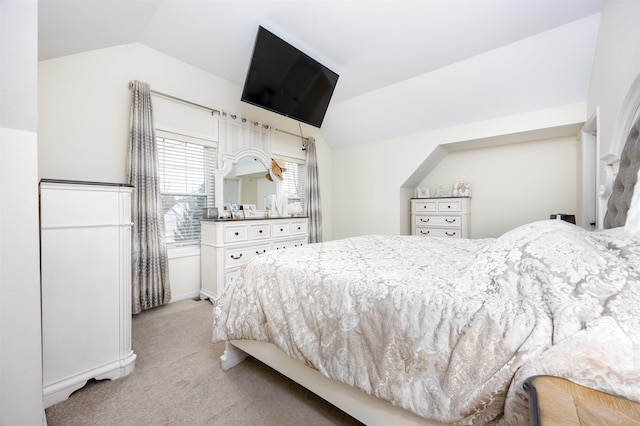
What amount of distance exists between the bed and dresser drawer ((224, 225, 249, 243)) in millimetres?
1626

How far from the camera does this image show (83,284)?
1.54 meters

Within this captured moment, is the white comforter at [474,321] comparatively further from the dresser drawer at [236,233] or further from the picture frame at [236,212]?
the picture frame at [236,212]

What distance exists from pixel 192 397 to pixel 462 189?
4209 millimetres

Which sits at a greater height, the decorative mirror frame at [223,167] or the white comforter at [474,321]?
the decorative mirror frame at [223,167]

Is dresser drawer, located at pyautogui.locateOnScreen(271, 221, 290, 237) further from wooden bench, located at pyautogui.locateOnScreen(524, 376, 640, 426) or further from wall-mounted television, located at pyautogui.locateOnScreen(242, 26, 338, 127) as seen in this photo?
wooden bench, located at pyautogui.locateOnScreen(524, 376, 640, 426)

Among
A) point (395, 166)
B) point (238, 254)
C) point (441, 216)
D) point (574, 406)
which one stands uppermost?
point (395, 166)

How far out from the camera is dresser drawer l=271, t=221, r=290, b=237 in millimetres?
3586

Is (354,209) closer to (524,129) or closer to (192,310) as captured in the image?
(524,129)

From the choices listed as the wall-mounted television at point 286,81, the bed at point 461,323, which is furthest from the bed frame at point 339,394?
the wall-mounted television at point 286,81

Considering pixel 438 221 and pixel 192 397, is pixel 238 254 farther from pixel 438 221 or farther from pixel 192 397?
pixel 438 221

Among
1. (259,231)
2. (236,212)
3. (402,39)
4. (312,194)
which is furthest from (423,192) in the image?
(236,212)

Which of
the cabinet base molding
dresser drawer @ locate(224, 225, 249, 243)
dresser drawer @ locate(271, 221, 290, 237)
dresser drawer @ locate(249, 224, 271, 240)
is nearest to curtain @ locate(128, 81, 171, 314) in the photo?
dresser drawer @ locate(224, 225, 249, 243)

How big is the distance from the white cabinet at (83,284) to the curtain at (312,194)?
308 centimetres

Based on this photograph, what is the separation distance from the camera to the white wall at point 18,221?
37.2 inches
